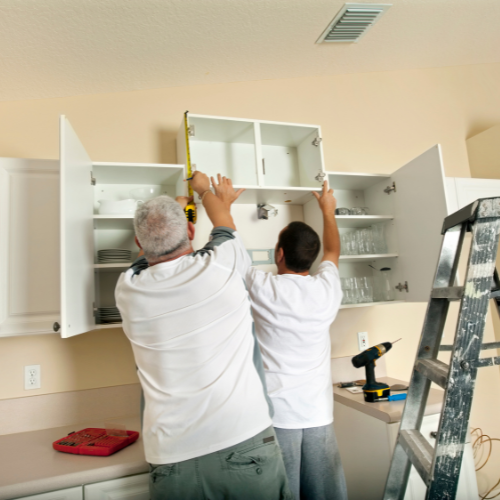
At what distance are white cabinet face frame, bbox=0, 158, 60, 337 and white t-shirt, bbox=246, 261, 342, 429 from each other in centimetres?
92

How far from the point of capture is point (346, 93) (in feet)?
9.68

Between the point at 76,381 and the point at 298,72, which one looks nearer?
the point at 76,381

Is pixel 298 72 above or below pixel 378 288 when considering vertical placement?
above

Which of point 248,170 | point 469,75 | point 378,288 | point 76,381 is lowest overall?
point 76,381

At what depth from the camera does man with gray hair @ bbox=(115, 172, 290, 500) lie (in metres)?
1.26

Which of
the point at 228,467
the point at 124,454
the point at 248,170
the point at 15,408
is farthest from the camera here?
the point at 248,170

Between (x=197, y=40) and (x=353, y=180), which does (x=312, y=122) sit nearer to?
(x=353, y=180)

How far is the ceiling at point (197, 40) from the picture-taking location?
1.87m

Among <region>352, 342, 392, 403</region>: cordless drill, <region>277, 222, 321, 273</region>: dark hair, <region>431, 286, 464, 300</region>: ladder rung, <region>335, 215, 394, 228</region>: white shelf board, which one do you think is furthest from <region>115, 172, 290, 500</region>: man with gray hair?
<region>335, 215, 394, 228</region>: white shelf board

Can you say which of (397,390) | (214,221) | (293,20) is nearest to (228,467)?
(214,221)

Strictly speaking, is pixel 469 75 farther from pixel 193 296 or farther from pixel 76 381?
pixel 76 381

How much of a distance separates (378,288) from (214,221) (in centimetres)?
128

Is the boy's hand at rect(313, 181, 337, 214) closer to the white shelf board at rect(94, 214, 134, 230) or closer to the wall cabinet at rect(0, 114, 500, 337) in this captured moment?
the wall cabinet at rect(0, 114, 500, 337)

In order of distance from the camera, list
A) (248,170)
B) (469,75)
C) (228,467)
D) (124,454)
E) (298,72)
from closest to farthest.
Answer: (228,467) < (124,454) < (248,170) < (298,72) < (469,75)
